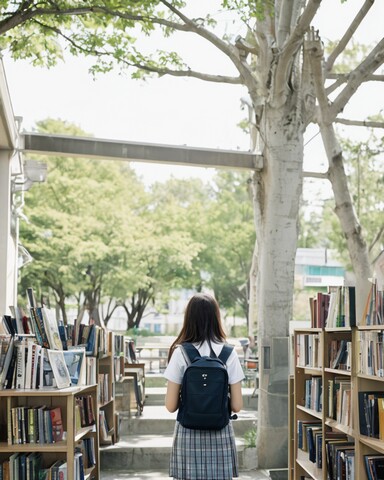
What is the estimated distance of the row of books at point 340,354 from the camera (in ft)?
18.0

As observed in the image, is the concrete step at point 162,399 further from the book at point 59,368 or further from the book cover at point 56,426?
the book cover at point 56,426

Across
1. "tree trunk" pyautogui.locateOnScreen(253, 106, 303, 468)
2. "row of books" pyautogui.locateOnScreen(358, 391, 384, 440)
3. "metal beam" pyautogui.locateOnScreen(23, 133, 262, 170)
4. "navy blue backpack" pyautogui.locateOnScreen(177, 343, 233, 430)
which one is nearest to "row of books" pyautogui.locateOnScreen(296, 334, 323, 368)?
"row of books" pyautogui.locateOnScreen(358, 391, 384, 440)

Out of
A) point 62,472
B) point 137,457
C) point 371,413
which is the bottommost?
point 137,457

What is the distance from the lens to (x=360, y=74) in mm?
8422

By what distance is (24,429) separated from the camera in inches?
200

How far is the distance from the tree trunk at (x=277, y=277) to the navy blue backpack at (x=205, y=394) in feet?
15.4

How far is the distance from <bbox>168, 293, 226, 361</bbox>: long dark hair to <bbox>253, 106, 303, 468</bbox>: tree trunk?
15.4 feet

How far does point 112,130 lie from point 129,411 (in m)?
19.3

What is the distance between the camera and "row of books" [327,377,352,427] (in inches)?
215

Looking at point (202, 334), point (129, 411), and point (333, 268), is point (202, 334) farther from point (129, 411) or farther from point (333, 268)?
point (333, 268)

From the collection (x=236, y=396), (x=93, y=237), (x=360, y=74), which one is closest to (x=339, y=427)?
(x=236, y=396)

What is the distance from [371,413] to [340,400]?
674mm

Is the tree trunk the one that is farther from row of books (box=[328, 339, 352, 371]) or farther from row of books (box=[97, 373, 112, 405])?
row of books (box=[328, 339, 352, 371])

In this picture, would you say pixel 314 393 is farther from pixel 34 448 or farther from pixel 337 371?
pixel 34 448
